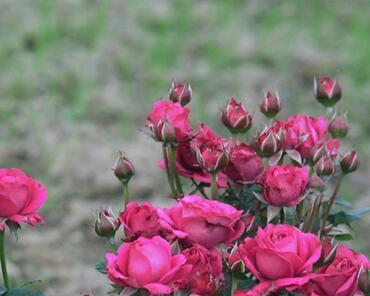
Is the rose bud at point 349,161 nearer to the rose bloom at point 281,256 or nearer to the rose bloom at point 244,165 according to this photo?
the rose bloom at point 244,165

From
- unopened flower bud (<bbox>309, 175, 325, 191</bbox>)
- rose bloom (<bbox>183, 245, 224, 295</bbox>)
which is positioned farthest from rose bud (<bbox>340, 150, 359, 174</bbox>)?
rose bloom (<bbox>183, 245, 224, 295</bbox>)

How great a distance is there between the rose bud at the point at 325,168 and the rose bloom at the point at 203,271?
0.23 meters

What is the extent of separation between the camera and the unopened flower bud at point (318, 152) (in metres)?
1.44

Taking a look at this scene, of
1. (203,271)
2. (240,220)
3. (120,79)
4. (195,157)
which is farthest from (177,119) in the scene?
(120,79)

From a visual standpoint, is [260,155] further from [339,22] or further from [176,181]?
[339,22]

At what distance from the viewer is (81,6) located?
4.32 metres

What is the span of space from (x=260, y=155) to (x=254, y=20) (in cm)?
306

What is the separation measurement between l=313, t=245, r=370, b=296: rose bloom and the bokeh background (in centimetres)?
160

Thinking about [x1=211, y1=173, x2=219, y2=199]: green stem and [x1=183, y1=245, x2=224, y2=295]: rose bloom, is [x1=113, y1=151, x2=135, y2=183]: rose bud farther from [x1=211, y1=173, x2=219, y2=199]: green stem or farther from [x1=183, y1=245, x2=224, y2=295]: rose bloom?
[x1=183, y1=245, x2=224, y2=295]: rose bloom

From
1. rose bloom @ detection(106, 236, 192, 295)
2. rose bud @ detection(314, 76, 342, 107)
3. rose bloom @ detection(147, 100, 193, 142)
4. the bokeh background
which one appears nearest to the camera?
rose bloom @ detection(106, 236, 192, 295)

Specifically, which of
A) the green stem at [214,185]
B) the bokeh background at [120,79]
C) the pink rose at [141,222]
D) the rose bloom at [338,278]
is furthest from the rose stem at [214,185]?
the bokeh background at [120,79]

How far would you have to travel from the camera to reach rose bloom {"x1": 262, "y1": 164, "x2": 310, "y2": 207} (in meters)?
1.35

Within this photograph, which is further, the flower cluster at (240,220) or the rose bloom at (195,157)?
the rose bloom at (195,157)

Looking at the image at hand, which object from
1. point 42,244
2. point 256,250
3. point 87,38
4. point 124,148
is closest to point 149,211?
point 256,250
